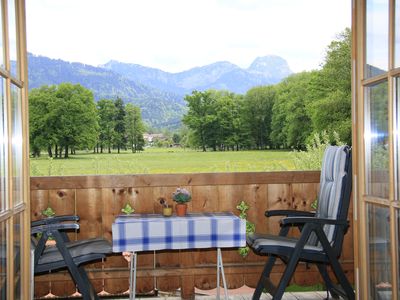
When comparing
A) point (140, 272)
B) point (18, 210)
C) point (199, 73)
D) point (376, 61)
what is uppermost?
point (199, 73)

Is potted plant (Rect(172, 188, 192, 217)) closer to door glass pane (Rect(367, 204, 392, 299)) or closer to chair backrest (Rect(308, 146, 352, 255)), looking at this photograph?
chair backrest (Rect(308, 146, 352, 255))

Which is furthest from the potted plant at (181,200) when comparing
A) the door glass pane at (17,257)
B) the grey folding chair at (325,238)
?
the door glass pane at (17,257)

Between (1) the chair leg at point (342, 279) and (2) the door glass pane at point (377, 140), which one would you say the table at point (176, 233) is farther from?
(2) the door glass pane at point (377, 140)

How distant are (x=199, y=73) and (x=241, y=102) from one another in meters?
0.75

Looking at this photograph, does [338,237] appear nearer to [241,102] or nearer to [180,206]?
[180,206]

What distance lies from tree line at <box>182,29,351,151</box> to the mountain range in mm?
158

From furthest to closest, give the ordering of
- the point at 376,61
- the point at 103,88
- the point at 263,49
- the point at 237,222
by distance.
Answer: the point at 263,49 → the point at 103,88 → the point at 237,222 → the point at 376,61

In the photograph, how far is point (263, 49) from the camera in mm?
7797

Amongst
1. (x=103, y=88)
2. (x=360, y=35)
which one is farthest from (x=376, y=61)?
(x=103, y=88)

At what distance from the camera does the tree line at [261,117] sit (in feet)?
20.8

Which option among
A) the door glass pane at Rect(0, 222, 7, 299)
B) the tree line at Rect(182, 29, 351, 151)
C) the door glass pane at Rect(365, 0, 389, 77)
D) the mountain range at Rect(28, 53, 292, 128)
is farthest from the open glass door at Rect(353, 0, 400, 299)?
the mountain range at Rect(28, 53, 292, 128)

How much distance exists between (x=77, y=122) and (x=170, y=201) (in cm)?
208

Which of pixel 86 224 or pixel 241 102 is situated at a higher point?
pixel 241 102

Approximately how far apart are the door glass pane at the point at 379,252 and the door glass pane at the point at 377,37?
2.50 feet
